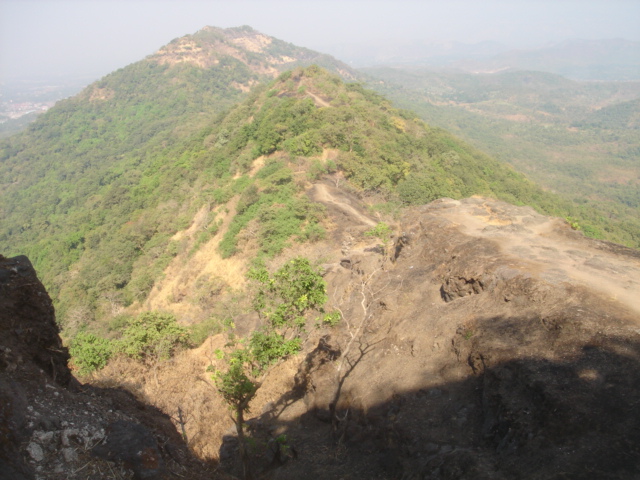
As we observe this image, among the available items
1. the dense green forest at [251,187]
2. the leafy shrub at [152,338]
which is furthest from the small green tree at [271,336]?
the dense green forest at [251,187]

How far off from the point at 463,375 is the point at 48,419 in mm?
9743

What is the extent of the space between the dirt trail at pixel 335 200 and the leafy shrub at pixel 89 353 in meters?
17.6

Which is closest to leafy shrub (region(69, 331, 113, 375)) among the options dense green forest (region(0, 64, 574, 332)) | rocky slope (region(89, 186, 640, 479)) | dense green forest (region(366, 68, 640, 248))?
rocky slope (region(89, 186, 640, 479))

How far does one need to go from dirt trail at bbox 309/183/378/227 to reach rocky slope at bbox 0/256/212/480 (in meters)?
21.4

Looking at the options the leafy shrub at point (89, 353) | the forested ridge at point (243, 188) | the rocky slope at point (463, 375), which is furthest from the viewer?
the forested ridge at point (243, 188)

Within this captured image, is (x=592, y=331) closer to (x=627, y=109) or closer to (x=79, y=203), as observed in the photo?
(x=79, y=203)

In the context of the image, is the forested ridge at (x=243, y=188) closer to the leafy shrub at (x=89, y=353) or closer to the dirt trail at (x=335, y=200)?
the dirt trail at (x=335, y=200)

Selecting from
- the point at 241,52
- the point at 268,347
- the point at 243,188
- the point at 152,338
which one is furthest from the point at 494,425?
the point at 241,52

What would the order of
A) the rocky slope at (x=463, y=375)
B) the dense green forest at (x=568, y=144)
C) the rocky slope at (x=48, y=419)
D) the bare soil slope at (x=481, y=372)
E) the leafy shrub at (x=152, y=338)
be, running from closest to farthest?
the rocky slope at (x=48, y=419), the bare soil slope at (x=481, y=372), the rocky slope at (x=463, y=375), the leafy shrub at (x=152, y=338), the dense green forest at (x=568, y=144)

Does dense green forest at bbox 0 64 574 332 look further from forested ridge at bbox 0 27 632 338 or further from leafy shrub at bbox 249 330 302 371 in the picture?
leafy shrub at bbox 249 330 302 371

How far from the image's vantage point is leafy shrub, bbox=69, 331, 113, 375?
14.9 meters

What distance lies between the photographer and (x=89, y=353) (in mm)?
15070

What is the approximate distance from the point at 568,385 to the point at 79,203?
279ft

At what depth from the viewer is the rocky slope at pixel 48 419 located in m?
5.15
